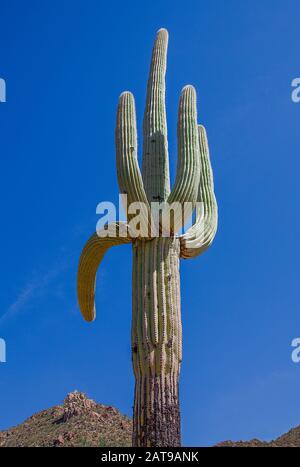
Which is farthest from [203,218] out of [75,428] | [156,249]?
[75,428]

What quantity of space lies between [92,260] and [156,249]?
98 cm

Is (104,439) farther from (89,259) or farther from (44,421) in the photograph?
(89,259)

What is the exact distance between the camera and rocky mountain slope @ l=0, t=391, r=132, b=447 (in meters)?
17.6

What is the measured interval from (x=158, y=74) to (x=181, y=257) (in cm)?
281

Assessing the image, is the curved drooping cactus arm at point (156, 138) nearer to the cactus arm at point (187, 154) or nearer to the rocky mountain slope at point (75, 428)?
the cactus arm at point (187, 154)

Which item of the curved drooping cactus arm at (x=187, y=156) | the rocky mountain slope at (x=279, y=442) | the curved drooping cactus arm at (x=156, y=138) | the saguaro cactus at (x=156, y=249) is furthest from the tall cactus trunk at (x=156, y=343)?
the rocky mountain slope at (x=279, y=442)

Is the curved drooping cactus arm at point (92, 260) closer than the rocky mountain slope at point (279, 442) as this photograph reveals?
Yes

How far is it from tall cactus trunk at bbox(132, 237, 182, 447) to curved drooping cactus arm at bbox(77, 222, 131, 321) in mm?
366

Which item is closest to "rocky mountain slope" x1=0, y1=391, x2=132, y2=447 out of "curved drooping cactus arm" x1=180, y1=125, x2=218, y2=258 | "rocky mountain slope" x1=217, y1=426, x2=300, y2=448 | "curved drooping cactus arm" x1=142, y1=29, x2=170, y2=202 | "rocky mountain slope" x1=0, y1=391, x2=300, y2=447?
"rocky mountain slope" x1=0, y1=391, x2=300, y2=447

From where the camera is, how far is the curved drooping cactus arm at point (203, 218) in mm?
9234

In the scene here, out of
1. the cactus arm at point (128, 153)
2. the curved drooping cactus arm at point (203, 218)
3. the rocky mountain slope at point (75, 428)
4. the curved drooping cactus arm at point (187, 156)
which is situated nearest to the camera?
the cactus arm at point (128, 153)

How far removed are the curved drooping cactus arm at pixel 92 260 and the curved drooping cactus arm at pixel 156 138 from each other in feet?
2.20

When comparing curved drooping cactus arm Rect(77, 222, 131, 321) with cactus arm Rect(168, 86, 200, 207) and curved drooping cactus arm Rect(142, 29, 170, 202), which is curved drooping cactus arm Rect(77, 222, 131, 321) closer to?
curved drooping cactus arm Rect(142, 29, 170, 202)
